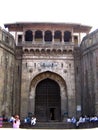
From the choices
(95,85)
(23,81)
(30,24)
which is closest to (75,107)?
(95,85)

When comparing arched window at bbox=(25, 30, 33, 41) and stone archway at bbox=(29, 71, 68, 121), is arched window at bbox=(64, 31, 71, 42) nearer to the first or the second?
arched window at bbox=(25, 30, 33, 41)

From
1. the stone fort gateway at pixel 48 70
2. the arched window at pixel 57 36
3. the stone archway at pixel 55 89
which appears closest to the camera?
the stone fort gateway at pixel 48 70

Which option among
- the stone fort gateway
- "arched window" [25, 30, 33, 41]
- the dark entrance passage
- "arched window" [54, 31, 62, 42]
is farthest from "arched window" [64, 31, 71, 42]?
the dark entrance passage

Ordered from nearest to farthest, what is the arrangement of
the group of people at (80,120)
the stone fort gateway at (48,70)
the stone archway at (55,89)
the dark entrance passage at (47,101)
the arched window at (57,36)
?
the group of people at (80,120)
the stone fort gateway at (48,70)
the stone archway at (55,89)
the dark entrance passage at (47,101)
the arched window at (57,36)

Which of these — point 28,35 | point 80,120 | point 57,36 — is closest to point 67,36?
point 57,36

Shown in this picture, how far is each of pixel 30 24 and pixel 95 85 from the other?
809 centimetres

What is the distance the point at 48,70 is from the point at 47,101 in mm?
2677

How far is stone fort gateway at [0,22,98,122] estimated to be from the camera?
24.1m

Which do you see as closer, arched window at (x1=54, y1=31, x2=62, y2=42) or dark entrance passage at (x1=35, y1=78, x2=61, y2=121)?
dark entrance passage at (x1=35, y1=78, x2=61, y2=121)

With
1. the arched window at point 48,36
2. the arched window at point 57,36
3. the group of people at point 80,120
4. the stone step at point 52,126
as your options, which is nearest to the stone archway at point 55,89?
the group of people at point 80,120

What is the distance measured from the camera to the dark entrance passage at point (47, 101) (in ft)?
83.3

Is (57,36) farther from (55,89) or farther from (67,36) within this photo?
(55,89)

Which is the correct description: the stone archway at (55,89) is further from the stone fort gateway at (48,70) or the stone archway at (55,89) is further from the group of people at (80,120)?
the group of people at (80,120)

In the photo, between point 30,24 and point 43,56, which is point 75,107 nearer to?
point 43,56
